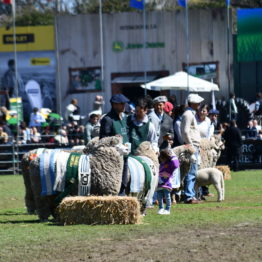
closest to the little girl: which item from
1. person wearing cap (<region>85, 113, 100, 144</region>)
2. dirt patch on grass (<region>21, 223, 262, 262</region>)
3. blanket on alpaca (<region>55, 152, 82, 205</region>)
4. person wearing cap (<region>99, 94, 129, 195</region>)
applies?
person wearing cap (<region>99, 94, 129, 195</region>)

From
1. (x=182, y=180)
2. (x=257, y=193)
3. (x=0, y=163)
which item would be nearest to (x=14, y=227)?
(x=182, y=180)

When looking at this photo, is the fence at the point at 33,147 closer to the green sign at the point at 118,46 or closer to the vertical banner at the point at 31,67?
the vertical banner at the point at 31,67

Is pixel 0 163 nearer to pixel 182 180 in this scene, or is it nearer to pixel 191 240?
pixel 182 180

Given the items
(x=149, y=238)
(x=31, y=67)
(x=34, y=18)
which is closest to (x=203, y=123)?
(x=149, y=238)

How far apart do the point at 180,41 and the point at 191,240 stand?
27.3 metres

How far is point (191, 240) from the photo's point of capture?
10219 mm

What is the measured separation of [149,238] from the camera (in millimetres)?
10461

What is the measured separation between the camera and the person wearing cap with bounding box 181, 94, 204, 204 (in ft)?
51.3

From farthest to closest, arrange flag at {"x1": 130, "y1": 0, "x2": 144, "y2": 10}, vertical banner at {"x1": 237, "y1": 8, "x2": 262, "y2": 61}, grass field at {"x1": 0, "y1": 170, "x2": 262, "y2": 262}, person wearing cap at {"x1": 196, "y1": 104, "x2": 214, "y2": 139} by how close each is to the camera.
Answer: vertical banner at {"x1": 237, "y1": 8, "x2": 262, "y2": 61}
flag at {"x1": 130, "y1": 0, "x2": 144, "y2": 10}
person wearing cap at {"x1": 196, "y1": 104, "x2": 214, "y2": 139}
grass field at {"x1": 0, "y1": 170, "x2": 262, "y2": 262}

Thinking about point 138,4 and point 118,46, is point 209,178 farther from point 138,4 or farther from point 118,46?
point 118,46

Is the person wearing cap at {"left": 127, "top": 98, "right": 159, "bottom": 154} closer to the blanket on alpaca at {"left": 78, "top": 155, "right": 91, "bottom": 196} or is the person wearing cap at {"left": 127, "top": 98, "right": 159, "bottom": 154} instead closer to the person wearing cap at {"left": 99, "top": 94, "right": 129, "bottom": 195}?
the person wearing cap at {"left": 99, "top": 94, "right": 129, "bottom": 195}

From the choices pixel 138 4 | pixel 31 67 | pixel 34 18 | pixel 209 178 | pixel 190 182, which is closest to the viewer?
pixel 190 182

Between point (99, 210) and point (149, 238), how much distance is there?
1.61 meters

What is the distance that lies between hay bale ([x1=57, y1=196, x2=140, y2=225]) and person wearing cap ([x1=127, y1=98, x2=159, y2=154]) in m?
1.82
